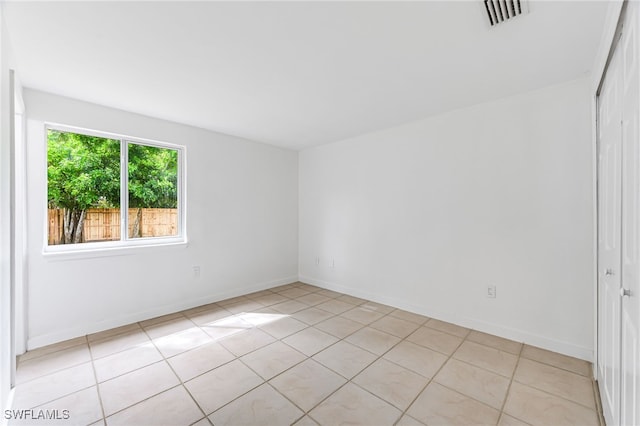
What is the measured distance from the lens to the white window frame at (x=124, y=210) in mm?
2682

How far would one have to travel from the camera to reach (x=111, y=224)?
307 centimetres

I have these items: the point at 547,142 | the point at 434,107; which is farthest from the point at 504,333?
the point at 434,107

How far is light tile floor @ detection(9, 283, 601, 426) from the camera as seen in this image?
1686 mm

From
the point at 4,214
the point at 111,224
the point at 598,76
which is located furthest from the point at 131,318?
the point at 598,76

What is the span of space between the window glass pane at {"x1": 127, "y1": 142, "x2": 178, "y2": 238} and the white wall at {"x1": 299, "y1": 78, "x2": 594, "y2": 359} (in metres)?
2.39

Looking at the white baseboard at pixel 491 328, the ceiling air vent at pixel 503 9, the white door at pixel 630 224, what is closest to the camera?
the white door at pixel 630 224

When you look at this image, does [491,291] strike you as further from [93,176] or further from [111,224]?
[93,176]

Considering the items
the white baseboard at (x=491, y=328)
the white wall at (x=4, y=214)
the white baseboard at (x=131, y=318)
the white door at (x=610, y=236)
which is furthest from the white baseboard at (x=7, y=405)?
the white baseboard at (x=491, y=328)

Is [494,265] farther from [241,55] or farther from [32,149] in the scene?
[32,149]

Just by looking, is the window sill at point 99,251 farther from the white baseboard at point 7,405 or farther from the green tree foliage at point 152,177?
the white baseboard at point 7,405

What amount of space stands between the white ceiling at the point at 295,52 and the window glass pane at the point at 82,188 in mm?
505

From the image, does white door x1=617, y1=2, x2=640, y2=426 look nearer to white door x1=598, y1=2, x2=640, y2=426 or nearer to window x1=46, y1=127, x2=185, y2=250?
white door x1=598, y1=2, x2=640, y2=426

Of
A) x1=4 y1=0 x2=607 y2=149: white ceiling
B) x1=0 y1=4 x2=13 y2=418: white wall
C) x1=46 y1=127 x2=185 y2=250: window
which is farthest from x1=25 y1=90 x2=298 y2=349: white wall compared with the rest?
x1=0 y1=4 x2=13 y2=418: white wall

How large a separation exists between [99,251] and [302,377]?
2.46 meters
